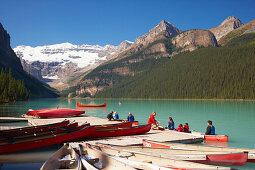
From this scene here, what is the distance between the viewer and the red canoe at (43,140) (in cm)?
1794

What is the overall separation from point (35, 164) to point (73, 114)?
31.2 m

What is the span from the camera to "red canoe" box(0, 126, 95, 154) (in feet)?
58.9

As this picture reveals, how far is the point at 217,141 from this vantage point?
24203 millimetres

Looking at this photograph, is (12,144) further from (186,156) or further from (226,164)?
(226,164)

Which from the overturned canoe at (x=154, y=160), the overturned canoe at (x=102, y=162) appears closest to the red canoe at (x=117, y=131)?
the overturned canoe at (x=154, y=160)

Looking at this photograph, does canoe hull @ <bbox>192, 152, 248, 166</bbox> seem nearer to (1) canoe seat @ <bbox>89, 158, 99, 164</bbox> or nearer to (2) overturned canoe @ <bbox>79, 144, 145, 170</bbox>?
(2) overturned canoe @ <bbox>79, 144, 145, 170</bbox>

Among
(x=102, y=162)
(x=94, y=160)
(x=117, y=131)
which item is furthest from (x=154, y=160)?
(x=117, y=131)

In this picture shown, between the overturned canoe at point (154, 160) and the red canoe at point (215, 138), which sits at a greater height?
the overturned canoe at point (154, 160)

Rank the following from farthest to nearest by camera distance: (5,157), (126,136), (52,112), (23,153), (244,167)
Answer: (52,112) < (126,136) < (23,153) < (5,157) < (244,167)

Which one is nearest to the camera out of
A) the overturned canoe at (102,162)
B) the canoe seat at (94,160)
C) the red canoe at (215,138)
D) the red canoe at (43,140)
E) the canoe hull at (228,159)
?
the overturned canoe at (102,162)

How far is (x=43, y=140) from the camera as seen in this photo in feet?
63.3

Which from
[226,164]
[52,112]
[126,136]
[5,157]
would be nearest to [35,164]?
[5,157]

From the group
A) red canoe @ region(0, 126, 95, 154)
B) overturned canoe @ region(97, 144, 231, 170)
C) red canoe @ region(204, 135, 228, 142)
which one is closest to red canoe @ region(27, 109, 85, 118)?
red canoe @ region(0, 126, 95, 154)

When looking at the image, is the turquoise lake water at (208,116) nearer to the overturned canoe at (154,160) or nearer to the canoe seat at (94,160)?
the overturned canoe at (154,160)
